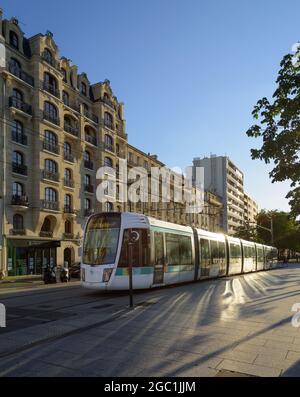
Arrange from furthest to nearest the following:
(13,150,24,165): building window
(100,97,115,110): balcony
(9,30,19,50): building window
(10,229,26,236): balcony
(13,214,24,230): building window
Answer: (100,97,115,110): balcony → (9,30,19,50): building window → (13,150,24,165): building window → (13,214,24,230): building window → (10,229,26,236): balcony

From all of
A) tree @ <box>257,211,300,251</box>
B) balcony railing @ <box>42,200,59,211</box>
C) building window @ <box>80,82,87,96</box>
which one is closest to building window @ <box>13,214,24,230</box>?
balcony railing @ <box>42,200,59,211</box>

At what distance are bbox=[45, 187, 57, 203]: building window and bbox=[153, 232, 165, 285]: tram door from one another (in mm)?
20381

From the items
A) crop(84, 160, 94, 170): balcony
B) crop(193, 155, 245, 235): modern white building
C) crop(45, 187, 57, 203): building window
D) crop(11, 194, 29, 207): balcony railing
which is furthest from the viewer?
crop(193, 155, 245, 235): modern white building

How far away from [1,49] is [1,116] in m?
5.56

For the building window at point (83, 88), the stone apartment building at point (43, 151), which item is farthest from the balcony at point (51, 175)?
the building window at point (83, 88)

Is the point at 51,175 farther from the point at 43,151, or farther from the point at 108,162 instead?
the point at 108,162

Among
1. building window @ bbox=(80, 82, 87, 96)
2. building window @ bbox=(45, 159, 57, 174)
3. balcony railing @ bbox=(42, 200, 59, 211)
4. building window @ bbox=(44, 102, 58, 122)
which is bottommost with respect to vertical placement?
balcony railing @ bbox=(42, 200, 59, 211)

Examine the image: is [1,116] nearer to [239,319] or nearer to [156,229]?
[156,229]

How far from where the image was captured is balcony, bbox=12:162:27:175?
1236 inches

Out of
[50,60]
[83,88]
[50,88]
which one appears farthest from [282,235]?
[50,60]

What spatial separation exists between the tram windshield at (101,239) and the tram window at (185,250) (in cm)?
469

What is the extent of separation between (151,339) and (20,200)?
25966 millimetres

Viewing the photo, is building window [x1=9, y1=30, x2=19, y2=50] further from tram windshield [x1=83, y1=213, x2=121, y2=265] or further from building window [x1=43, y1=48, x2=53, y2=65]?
tram windshield [x1=83, y1=213, x2=121, y2=265]
